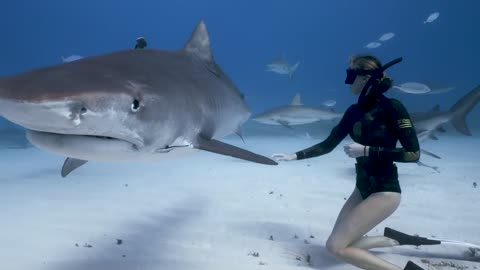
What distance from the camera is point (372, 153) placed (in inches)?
121

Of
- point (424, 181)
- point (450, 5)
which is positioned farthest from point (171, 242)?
point (450, 5)

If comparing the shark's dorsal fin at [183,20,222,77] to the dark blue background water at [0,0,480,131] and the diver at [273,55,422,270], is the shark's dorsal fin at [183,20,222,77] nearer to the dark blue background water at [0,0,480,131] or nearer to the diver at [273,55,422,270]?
the diver at [273,55,422,270]

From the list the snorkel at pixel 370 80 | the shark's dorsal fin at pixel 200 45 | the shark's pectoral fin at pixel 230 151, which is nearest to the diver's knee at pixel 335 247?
the shark's pectoral fin at pixel 230 151

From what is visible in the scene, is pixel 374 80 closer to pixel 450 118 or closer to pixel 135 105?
pixel 135 105

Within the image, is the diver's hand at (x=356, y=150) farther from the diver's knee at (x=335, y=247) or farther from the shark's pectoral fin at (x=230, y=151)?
the diver's knee at (x=335, y=247)

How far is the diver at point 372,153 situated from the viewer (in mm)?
3076

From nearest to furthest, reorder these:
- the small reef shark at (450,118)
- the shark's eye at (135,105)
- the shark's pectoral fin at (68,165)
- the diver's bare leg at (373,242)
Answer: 1. the shark's eye at (135,105)
2. the diver's bare leg at (373,242)
3. the shark's pectoral fin at (68,165)
4. the small reef shark at (450,118)

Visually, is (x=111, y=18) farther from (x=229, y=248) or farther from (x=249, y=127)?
(x=229, y=248)

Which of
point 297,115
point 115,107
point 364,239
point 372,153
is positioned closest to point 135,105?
point 115,107

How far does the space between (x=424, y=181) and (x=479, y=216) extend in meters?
2.31

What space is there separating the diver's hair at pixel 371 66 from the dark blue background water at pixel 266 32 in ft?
242

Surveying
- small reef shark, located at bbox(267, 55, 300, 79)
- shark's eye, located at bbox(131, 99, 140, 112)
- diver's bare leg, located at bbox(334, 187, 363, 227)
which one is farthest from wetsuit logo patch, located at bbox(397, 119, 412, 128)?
small reef shark, located at bbox(267, 55, 300, 79)

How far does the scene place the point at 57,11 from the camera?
112562 mm

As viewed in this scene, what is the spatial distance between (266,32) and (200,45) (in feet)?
523
